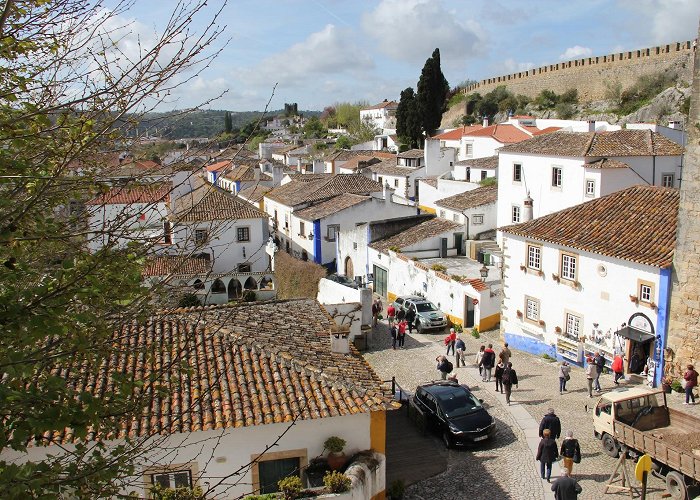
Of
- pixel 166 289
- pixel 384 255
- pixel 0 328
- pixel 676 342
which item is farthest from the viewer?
pixel 384 255

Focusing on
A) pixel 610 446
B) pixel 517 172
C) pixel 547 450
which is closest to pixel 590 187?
pixel 517 172

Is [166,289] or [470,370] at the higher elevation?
[166,289]

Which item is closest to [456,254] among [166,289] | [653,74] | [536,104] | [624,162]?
[624,162]

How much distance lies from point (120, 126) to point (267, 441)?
286 inches

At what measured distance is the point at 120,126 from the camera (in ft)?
18.4

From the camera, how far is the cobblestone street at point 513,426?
13539mm

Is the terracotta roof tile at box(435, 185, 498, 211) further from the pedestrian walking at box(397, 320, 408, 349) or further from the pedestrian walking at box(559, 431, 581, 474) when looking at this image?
the pedestrian walking at box(559, 431, 581, 474)

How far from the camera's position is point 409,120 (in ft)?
232

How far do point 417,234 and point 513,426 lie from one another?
17638 millimetres

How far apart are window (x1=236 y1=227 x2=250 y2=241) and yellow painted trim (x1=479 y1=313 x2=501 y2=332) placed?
49.2 feet

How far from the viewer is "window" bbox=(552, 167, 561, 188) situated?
102ft

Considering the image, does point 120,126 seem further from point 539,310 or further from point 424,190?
point 424,190

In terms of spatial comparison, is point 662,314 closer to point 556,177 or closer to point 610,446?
point 610,446

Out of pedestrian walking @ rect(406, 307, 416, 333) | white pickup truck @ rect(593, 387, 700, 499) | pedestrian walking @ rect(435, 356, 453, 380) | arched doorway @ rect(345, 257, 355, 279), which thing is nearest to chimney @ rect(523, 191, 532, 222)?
pedestrian walking @ rect(406, 307, 416, 333)
